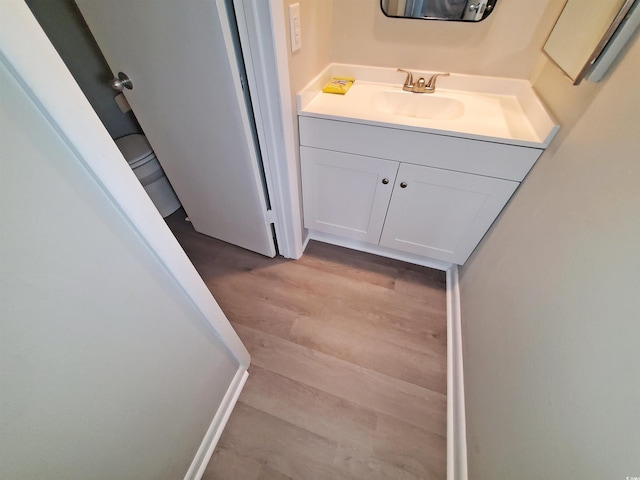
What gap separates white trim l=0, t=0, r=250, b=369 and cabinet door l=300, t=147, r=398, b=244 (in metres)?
0.82

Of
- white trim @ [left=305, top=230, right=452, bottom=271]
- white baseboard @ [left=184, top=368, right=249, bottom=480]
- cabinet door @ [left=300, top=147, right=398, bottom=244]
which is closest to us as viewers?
white baseboard @ [left=184, top=368, right=249, bottom=480]

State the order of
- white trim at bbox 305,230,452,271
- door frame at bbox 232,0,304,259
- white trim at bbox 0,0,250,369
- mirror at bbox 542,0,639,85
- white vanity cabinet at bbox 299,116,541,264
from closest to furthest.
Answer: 1. white trim at bbox 0,0,250,369
2. mirror at bbox 542,0,639,85
3. door frame at bbox 232,0,304,259
4. white vanity cabinet at bbox 299,116,541,264
5. white trim at bbox 305,230,452,271

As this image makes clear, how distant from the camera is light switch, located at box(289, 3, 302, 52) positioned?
837mm

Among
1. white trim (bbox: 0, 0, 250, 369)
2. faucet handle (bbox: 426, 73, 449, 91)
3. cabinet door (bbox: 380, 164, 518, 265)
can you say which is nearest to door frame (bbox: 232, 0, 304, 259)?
cabinet door (bbox: 380, 164, 518, 265)

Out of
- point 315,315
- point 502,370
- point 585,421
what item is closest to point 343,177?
point 315,315

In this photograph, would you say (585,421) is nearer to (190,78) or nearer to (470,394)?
(470,394)

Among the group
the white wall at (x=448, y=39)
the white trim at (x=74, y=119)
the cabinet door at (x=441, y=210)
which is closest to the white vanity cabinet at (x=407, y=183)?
the cabinet door at (x=441, y=210)

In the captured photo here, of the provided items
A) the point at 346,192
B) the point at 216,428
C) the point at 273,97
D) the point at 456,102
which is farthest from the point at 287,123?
the point at 216,428

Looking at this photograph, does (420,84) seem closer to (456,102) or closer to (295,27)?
(456,102)

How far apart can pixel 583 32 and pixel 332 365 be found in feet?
4.66

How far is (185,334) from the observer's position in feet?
2.23

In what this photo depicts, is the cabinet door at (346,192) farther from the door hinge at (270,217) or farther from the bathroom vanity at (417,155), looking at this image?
the door hinge at (270,217)

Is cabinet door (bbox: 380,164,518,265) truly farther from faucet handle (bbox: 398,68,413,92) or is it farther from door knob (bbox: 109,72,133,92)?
door knob (bbox: 109,72,133,92)

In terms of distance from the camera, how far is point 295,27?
0.87m
